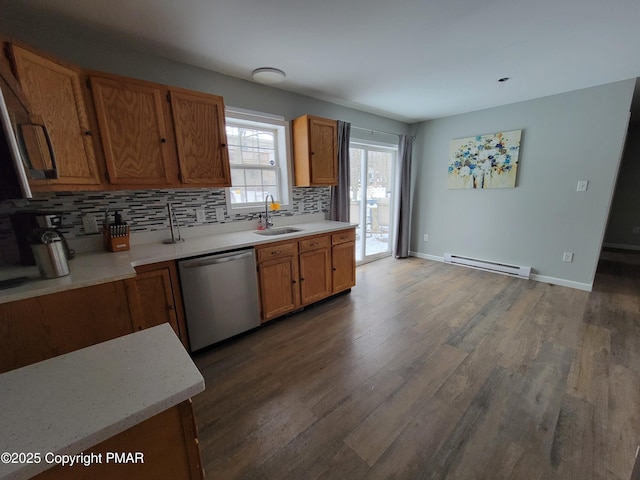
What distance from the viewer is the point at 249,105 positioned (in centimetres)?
266

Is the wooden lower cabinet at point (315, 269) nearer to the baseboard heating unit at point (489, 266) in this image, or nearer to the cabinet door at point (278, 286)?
the cabinet door at point (278, 286)

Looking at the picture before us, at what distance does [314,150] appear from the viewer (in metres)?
2.95

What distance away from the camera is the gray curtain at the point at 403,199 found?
443 cm

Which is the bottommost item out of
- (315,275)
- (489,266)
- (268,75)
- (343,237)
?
(489,266)

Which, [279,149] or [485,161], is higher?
[279,149]

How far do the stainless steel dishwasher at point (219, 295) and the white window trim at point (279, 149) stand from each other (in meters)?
0.74

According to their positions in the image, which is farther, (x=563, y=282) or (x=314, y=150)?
(x=563, y=282)

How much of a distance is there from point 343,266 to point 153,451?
2.56 m

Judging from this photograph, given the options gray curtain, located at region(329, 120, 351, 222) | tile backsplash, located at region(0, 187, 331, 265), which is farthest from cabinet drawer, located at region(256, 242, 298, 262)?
gray curtain, located at region(329, 120, 351, 222)

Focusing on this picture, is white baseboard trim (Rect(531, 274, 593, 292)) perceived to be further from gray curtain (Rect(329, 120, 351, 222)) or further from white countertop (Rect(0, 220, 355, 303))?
white countertop (Rect(0, 220, 355, 303))

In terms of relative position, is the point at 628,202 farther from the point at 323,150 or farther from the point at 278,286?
the point at 278,286

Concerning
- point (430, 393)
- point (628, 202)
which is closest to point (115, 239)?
point (430, 393)

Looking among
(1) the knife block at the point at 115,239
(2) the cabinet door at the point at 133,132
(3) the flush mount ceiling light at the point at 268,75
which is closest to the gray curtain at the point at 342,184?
(3) the flush mount ceiling light at the point at 268,75

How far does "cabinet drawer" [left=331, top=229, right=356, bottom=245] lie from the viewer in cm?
295
